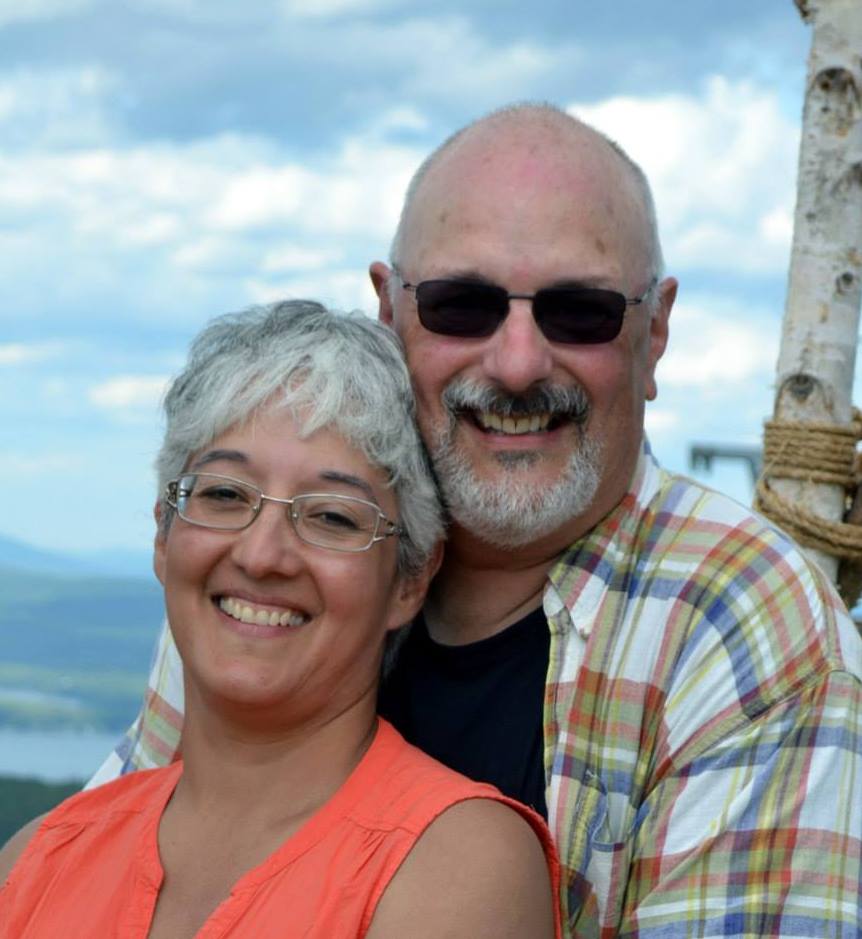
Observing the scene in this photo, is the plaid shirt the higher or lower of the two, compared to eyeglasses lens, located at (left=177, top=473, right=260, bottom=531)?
lower

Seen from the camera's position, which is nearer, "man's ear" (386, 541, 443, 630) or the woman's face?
the woman's face

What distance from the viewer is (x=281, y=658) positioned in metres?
2.42

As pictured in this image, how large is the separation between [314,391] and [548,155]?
2.61ft

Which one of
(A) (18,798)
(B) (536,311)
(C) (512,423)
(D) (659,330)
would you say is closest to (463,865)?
(C) (512,423)

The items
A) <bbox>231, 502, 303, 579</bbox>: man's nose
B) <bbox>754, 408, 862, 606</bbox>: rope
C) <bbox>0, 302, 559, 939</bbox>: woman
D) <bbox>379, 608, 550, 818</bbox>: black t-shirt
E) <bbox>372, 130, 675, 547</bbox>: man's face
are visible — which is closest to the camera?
<bbox>0, 302, 559, 939</bbox>: woman

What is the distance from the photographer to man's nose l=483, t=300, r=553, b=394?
2.75 meters

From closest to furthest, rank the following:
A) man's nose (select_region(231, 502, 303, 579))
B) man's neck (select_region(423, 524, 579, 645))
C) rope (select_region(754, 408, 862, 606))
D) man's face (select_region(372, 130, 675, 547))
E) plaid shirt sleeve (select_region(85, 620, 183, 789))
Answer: man's nose (select_region(231, 502, 303, 579))
man's face (select_region(372, 130, 675, 547))
man's neck (select_region(423, 524, 579, 645))
plaid shirt sleeve (select_region(85, 620, 183, 789))
rope (select_region(754, 408, 862, 606))

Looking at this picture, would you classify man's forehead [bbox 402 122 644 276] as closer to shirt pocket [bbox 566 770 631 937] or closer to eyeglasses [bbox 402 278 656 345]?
eyeglasses [bbox 402 278 656 345]

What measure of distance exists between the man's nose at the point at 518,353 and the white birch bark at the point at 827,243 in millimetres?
1645

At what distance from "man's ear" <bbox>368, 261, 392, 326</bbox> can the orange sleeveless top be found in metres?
0.94

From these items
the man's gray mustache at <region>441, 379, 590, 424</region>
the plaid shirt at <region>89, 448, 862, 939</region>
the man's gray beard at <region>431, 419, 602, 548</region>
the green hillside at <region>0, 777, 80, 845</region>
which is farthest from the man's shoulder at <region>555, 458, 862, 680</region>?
the green hillside at <region>0, 777, 80, 845</region>

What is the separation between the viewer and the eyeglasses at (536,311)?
278 centimetres

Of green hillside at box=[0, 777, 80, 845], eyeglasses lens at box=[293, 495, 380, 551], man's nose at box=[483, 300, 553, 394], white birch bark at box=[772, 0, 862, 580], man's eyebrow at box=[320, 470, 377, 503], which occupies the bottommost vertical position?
green hillside at box=[0, 777, 80, 845]

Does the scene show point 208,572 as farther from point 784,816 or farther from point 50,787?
point 50,787
